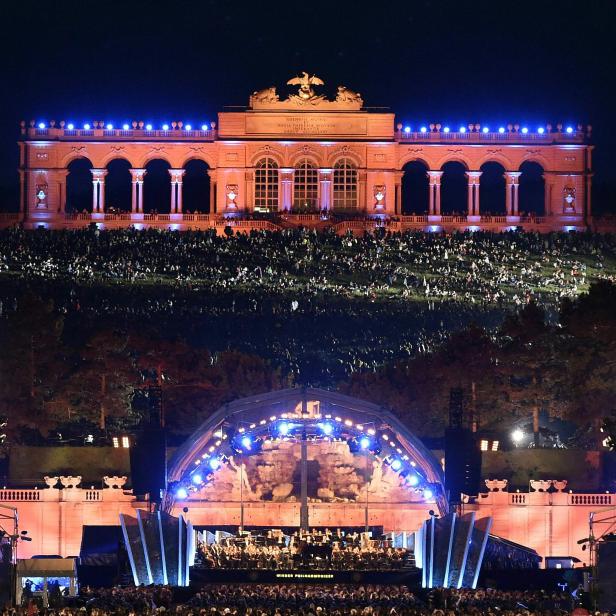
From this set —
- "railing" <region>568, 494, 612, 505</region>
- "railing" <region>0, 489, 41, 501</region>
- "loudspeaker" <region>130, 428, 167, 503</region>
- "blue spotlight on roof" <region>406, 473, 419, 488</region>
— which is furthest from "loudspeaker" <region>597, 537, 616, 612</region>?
"railing" <region>0, 489, 41, 501</region>

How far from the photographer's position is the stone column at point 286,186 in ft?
425

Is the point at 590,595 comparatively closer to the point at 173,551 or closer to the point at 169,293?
the point at 173,551

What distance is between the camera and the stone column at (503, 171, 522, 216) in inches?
5103

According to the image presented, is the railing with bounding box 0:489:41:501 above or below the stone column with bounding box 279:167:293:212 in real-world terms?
below

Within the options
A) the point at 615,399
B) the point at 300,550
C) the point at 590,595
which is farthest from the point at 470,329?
the point at 590,595

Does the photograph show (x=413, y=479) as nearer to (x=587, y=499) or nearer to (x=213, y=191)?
(x=587, y=499)

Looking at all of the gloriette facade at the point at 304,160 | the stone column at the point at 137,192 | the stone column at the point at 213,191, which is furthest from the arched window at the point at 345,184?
the stone column at the point at 137,192

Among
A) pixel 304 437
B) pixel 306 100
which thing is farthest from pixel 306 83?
pixel 304 437

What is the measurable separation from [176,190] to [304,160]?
721 centimetres

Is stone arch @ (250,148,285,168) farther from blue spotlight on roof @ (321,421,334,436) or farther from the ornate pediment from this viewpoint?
blue spotlight on roof @ (321,421,334,436)

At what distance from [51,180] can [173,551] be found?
217 ft

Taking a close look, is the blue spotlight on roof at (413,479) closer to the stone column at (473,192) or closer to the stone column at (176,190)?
the stone column at (473,192)

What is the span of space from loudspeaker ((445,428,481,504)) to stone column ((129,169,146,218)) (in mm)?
57877

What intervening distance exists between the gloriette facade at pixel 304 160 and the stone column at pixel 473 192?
6 centimetres
